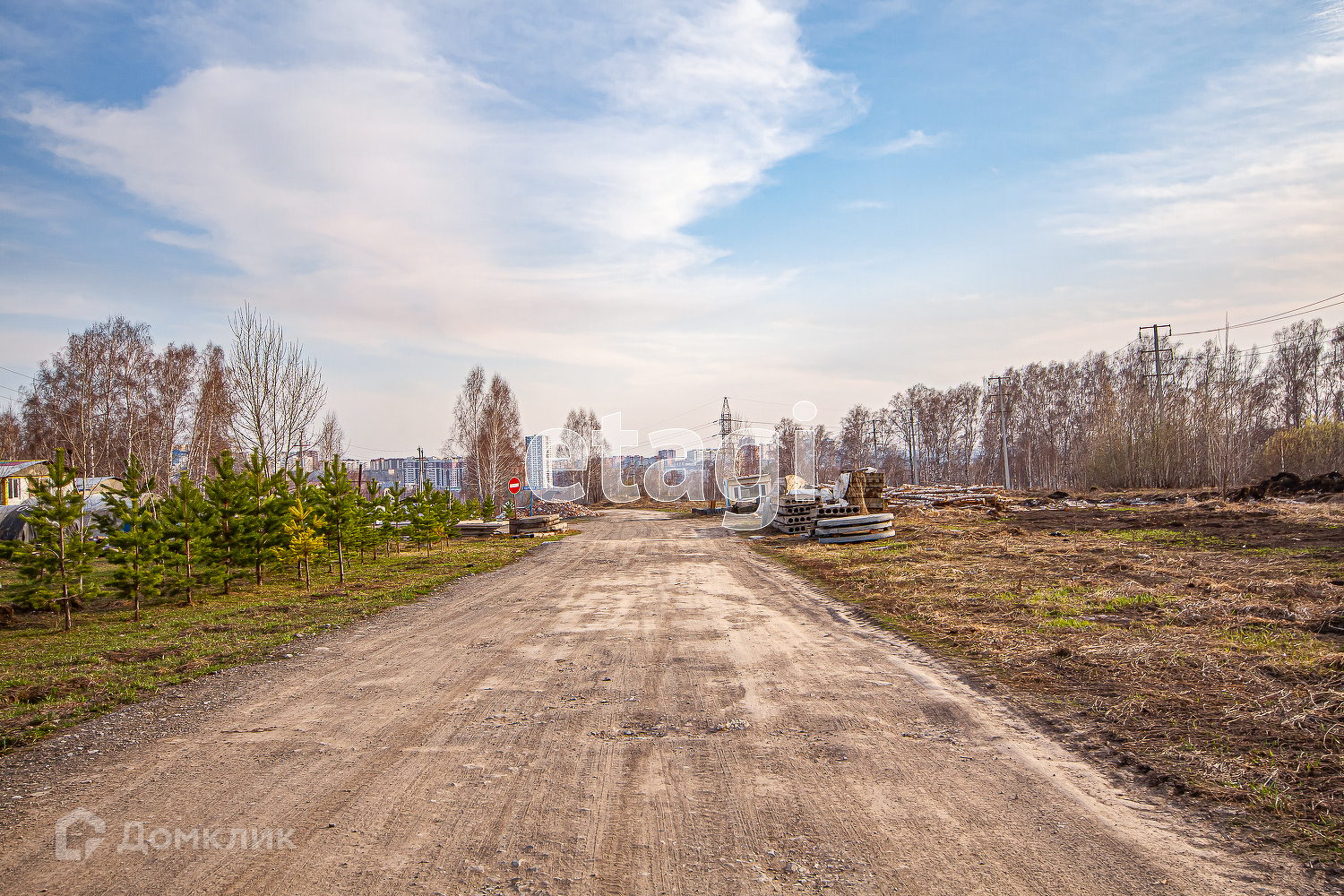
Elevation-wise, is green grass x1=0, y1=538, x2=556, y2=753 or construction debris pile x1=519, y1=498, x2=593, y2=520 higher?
green grass x1=0, y1=538, x2=556, y2=753

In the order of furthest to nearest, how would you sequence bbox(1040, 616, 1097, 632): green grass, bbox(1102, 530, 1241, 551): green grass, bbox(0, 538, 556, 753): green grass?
bbox(1102, 530, 1241, 551): green grass, bbox(1040, 616, 1097, 632): green grass, bbox(0, 538, 556, 753): green grass

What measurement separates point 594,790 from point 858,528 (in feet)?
56.4

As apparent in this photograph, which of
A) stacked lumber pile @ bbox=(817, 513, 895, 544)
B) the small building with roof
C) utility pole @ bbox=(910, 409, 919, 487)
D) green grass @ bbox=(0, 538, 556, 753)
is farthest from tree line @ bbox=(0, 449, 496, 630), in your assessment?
utility pole @ bbox=(910, 409, 919, 487)

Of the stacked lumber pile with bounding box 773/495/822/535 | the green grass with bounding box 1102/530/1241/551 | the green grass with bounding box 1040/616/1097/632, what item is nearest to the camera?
the green grass with bounding box 1040/616/1097/632

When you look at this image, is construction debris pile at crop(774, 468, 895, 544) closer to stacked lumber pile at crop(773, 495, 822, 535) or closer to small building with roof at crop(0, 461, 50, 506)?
stacked lumber pile at crop(773, 495, 822, 535)

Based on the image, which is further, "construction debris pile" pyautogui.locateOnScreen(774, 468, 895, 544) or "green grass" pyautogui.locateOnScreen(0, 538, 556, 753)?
"construction debris pile" pyautogui.locateOnScreen(774, 468, 895, 544)

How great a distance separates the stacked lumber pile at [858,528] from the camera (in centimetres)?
1975

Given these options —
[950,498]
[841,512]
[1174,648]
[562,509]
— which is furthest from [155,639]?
[562,509]

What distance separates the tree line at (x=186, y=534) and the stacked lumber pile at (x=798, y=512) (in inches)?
563

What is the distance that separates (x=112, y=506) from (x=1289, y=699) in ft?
53.6

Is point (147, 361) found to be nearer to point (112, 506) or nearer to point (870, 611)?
point (112, 506)

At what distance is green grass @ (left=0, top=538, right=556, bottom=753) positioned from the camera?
608 cm

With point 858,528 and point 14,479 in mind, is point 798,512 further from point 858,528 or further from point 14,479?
point 14,479

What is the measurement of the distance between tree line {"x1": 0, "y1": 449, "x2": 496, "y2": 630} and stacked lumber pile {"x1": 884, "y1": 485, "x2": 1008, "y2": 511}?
26.8m
